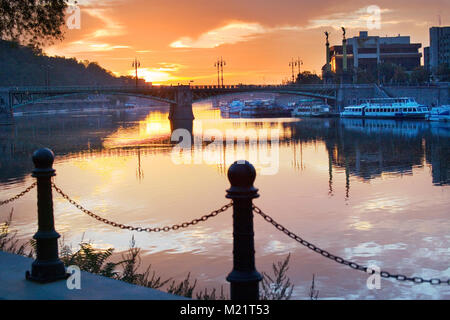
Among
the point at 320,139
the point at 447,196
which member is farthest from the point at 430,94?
the point at 447,196

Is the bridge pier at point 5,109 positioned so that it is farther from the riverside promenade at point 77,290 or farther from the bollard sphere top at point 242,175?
the bollard sphere top at point 242,175

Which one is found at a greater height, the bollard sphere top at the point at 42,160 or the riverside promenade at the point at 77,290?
the bollard sphere top at the point at 42,160

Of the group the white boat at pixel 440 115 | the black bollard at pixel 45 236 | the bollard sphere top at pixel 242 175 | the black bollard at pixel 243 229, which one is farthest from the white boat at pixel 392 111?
the bollard sphere top at pixel 242 175

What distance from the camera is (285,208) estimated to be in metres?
22.7

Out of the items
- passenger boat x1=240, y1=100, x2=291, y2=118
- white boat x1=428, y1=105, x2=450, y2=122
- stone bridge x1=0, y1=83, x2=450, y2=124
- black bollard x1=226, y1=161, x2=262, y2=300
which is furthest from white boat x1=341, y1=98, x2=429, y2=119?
black bollard x1=226, y1=161, x2=262, y2=300

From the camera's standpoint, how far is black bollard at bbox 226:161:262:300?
6160mm

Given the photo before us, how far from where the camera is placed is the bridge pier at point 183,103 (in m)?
117

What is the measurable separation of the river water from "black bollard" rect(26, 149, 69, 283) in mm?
5639

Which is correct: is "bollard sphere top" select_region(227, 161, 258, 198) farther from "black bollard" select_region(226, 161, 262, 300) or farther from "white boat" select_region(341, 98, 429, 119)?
"white boat" select_region(341, 98, 429, 119)

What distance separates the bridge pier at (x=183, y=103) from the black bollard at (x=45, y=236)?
10843 centimetres

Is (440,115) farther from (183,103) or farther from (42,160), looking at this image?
(42,160)

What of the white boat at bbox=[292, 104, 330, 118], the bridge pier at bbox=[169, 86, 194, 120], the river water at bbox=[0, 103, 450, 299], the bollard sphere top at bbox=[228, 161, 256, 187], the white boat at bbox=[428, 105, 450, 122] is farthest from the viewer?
the white boat at bbox=[292, 104, 330, 118]

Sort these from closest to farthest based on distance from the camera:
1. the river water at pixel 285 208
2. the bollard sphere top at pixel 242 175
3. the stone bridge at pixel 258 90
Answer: the bollard sphere top at pixel 242 175 → the river water at pixel 285 208 → the stone bridge at pixel 258 90
